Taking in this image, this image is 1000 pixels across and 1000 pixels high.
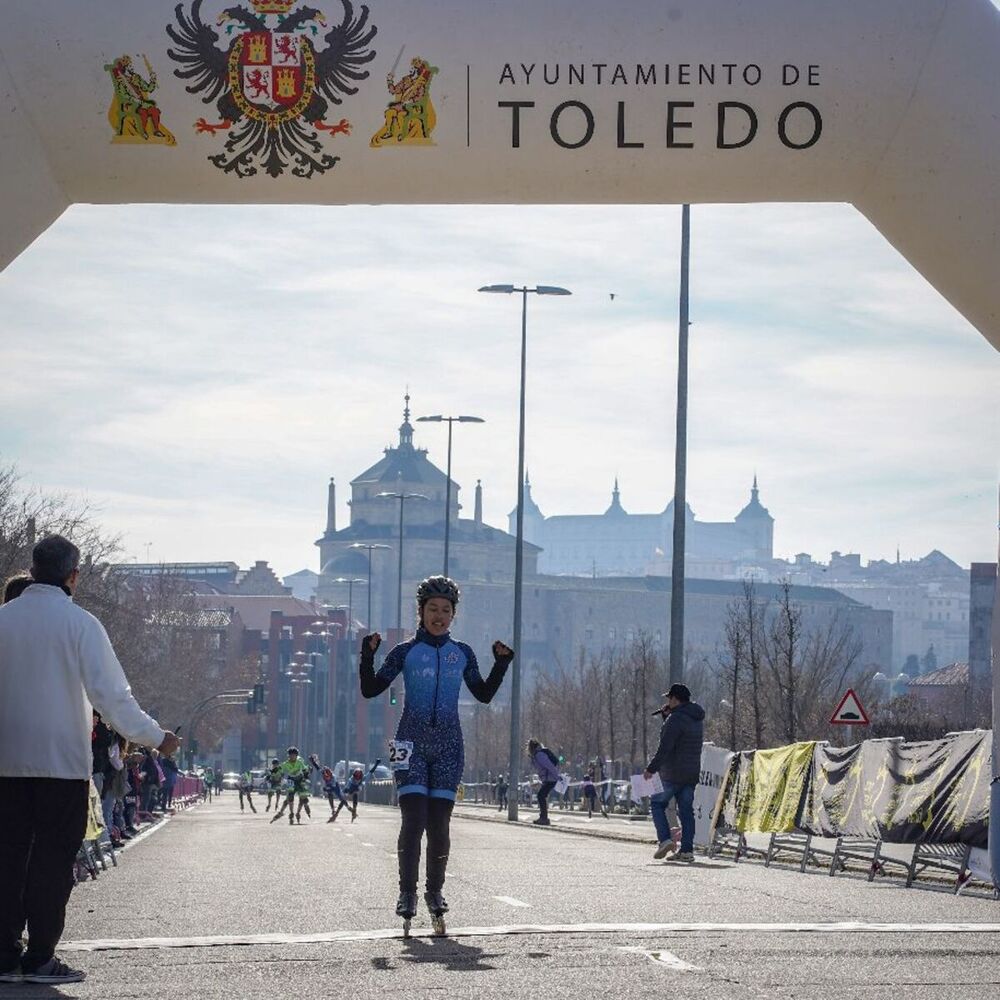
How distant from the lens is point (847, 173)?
12.2m

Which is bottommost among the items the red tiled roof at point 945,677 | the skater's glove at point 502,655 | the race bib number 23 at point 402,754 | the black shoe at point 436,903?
the black shoe at point 436,903

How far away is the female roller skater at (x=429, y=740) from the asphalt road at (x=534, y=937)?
44 cm

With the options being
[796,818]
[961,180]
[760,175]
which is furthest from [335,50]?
[796,818]

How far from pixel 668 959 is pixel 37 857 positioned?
8.85ft

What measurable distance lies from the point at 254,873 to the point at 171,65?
329 inches

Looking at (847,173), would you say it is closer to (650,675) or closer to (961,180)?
(961,180)

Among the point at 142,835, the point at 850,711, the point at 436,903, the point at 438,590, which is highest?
the point at 850,711

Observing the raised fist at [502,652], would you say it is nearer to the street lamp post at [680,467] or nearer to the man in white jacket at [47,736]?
the man in white jacket at [47,736]

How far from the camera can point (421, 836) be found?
11844 millimetres

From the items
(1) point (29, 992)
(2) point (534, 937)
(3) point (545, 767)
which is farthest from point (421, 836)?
(3) point (545, 767)

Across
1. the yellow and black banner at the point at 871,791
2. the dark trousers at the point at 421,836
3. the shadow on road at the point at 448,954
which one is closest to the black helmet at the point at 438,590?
the dark trousers at the point at 421,836

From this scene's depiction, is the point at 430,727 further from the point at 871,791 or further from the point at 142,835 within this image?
the point at 142,835

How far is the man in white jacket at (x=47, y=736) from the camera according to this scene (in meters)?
9.89

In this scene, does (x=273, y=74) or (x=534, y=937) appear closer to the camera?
(x=534, y=937)
